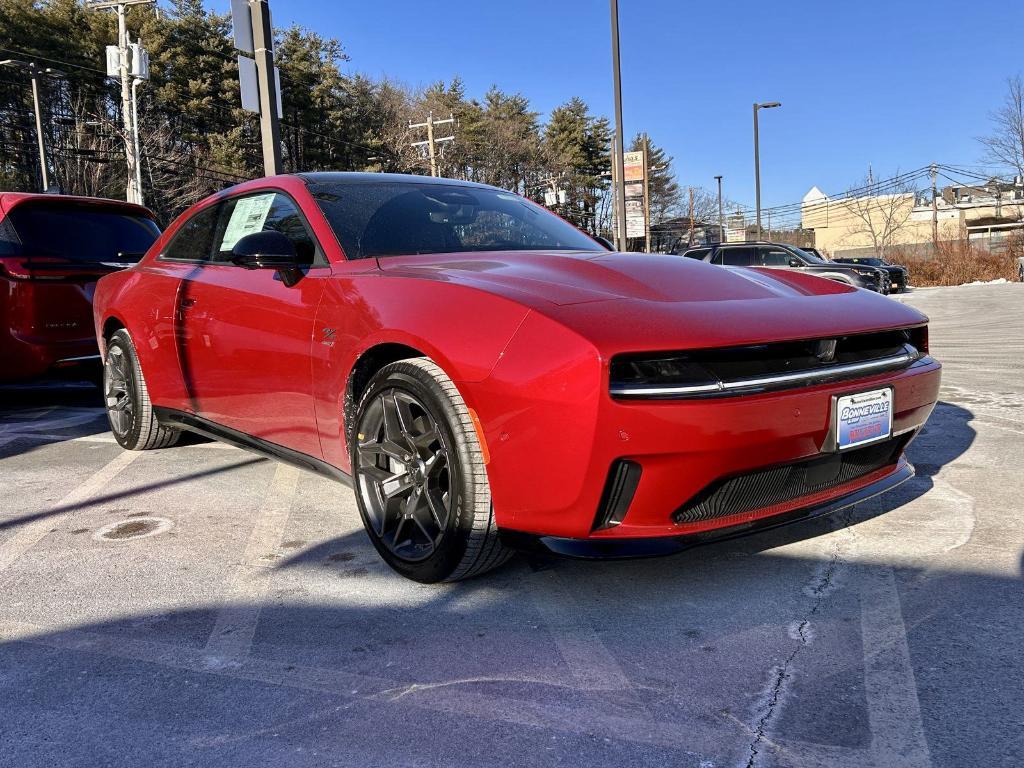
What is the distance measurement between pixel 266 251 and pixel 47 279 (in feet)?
11.9

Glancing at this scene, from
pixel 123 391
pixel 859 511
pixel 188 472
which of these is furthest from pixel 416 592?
pixel 123 391

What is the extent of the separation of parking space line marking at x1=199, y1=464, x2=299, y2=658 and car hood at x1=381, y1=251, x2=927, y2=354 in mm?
1146

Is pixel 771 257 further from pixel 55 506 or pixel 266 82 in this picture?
pixel 55 506

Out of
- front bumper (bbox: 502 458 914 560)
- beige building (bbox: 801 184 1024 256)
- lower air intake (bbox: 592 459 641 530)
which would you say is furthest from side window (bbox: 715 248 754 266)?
beige building (bbox: 801 184 1024 256)

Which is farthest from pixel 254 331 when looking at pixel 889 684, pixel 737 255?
pixel 737 255

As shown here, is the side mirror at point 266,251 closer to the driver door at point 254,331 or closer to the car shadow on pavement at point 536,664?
the driver door at point 254,331

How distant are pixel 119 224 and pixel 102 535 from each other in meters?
3.99

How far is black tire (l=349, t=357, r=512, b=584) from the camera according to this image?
2.43m

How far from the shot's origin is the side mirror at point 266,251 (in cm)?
311

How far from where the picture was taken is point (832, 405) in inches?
93.7

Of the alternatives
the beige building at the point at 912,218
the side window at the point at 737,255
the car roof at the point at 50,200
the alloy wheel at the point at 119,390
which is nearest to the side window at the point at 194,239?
the alloy wheel at the point at 119,390

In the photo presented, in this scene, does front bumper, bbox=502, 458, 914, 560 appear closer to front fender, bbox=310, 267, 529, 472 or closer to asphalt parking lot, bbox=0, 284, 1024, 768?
asphalt parking lot, bbox=0, 284, 1024, 768

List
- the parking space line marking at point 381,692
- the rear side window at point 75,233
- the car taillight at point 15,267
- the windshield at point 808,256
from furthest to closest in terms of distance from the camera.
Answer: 1. the windshield at point 808,256
2. the rear side window at point 75,233
3. the car taillight at point 15,267
4. the parking space line marking at point 381,692

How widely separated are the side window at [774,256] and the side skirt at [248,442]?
15.8 meters
